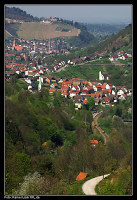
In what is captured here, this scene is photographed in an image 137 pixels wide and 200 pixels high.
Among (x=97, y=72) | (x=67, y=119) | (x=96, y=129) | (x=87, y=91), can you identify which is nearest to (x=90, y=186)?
(x=67, y=119)

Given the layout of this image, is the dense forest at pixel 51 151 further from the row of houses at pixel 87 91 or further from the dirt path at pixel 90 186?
the row of houses at pixel 87 91

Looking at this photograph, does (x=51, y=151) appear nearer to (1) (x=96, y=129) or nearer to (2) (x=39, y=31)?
(1) (x=96, y=129)

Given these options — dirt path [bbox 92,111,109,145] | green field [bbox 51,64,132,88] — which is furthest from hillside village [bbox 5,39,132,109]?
dirt path [bbox 92,111,109,145]

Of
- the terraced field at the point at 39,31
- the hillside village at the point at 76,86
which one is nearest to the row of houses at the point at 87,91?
the hillside village at the point at 76,86

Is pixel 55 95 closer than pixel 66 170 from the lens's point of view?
No

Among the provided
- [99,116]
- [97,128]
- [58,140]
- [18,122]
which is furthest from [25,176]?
[99,116]

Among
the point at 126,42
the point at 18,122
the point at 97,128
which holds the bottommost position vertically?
the point at 97,128

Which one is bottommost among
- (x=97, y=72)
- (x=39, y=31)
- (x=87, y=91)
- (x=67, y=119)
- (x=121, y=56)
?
(x=67, y=119)

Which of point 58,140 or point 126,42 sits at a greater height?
point 126,42

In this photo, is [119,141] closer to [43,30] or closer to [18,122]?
[18,122]
